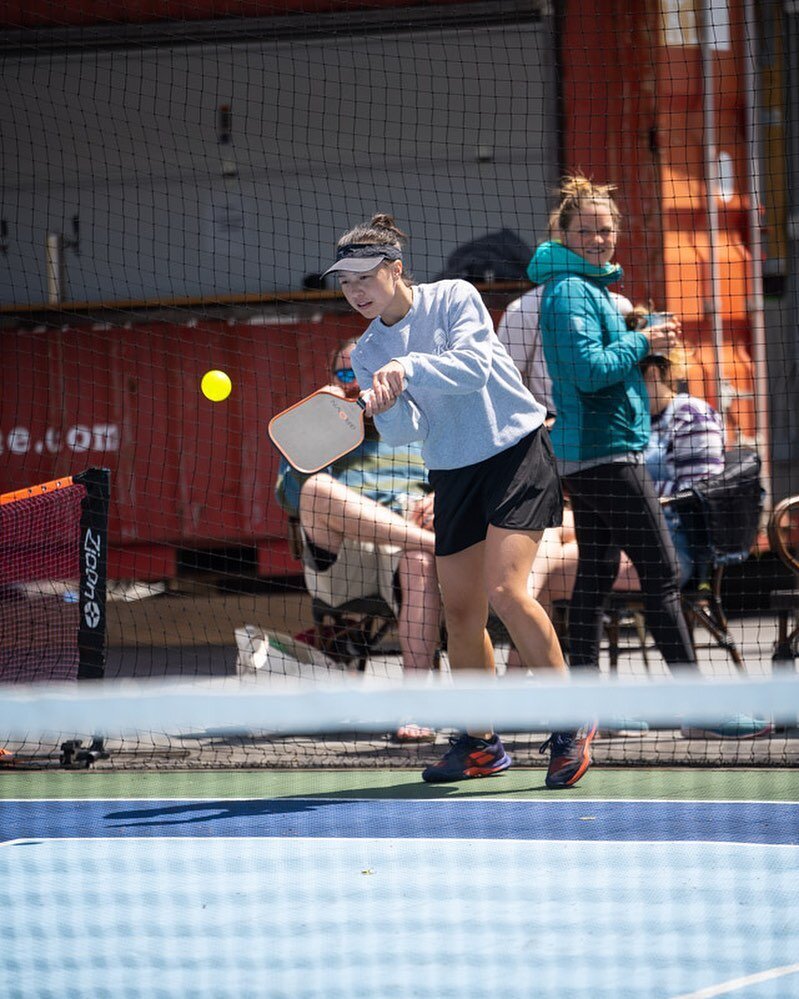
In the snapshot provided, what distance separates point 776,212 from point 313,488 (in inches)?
145

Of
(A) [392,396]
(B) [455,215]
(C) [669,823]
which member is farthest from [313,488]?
(B) [455,215]

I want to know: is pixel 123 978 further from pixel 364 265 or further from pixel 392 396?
pixel 364 265

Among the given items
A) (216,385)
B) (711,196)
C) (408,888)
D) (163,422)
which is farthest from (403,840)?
(163,422)

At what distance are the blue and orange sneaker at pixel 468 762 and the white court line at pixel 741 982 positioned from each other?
1.94 metres

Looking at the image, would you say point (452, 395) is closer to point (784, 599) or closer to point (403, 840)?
point (403, 840)

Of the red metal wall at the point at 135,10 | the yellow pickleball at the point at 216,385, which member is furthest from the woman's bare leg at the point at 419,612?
the red metal wall at the point at 135,10

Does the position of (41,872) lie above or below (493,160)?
below

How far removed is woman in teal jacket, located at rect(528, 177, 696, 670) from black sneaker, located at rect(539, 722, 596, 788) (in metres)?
0.65

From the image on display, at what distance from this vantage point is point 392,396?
11.6ft

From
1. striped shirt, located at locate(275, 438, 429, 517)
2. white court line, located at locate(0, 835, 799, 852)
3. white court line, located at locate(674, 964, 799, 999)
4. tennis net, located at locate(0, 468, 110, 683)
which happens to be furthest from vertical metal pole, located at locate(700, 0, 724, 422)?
white court line, located at locate(674, 964, 799, 999)

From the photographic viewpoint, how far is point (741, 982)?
2258 millimetres

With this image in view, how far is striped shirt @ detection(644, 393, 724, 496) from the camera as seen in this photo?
5.37m

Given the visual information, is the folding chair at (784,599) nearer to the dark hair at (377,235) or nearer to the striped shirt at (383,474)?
the striped shirt at (383,474)

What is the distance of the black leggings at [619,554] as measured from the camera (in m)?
4.66
